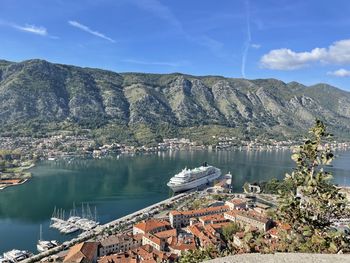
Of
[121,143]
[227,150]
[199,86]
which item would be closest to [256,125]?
[199,86]

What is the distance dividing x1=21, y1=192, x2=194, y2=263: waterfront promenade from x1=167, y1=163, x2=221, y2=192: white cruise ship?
3.36 meters

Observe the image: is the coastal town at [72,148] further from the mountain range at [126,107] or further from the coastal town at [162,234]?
the coastal town at [162,234]

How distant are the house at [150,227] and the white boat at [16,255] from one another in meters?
7.86

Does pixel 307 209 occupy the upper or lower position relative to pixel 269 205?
upper

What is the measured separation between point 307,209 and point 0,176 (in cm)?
5849

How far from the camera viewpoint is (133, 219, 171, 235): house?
2832cm

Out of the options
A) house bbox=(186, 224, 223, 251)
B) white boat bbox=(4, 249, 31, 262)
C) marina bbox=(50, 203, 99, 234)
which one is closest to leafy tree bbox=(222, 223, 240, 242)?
house bbox=(186, 224, 223, 251)

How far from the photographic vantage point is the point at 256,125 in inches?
6604

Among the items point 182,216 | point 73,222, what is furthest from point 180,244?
point 73,222

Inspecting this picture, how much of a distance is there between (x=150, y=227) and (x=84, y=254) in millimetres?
7082

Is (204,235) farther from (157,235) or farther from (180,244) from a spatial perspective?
(157,235)

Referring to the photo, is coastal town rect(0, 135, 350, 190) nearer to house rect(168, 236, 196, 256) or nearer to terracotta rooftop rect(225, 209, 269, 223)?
terracotta rooftop rect(225, 209, 269, 223)

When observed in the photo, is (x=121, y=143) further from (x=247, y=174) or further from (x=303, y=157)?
(x=303, y=157)

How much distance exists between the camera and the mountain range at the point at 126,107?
129125 mm
